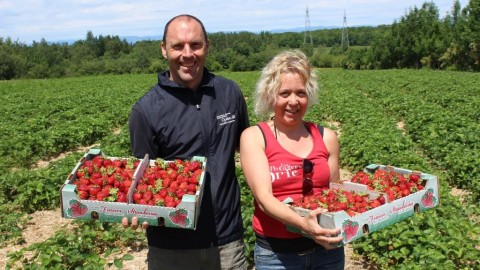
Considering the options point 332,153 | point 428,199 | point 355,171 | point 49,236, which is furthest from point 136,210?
point 355,171

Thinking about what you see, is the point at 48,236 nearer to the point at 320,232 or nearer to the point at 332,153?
the point at 332,153

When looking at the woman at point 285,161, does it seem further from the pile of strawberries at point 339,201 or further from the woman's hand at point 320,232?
→ the woman's hand at point 320,232

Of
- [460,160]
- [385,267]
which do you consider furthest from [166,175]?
[460,160]

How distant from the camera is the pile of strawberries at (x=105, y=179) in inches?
107

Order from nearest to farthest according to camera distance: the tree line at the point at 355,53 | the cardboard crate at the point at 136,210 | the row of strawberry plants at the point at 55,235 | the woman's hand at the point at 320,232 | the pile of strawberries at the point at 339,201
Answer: the woman's hand at the point at 320,232, the pile of strawberries at the point at 339,201, the cardboard crate at the point at 136,210, the row of strawberry plants at the point at 55,235, the tree line at the point at 355,53

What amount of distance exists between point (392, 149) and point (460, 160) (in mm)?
1314

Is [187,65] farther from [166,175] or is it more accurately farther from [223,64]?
[223,64]

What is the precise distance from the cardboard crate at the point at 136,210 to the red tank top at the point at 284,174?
0.40 metres

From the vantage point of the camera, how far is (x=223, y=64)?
266 feet

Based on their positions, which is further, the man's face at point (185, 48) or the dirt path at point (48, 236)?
the dirt path at point (48, 236)

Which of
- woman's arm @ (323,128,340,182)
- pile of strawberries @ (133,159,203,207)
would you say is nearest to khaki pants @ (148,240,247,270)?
pile of strawberries @ (133,159,203,207)

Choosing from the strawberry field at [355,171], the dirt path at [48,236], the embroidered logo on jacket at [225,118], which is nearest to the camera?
the embroidered logo on jacket at [225,118]

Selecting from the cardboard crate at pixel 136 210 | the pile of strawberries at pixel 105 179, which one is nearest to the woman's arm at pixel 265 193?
the cardboard crate at pixel 136 210

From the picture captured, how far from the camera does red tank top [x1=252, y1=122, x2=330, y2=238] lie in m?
2.58
